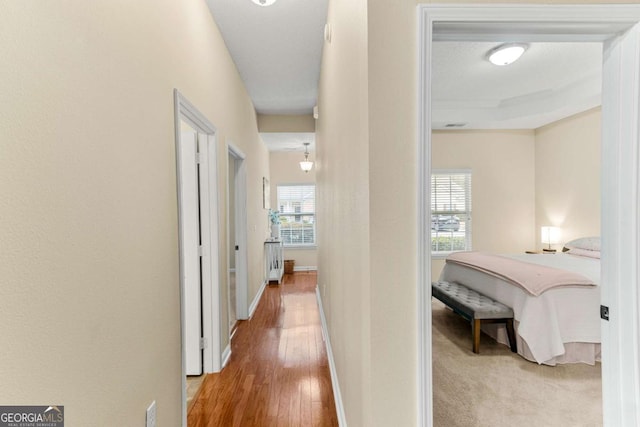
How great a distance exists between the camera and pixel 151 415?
1.43 m

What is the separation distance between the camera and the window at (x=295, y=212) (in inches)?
278

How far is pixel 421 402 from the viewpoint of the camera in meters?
1.06

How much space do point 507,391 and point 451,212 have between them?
3.60m

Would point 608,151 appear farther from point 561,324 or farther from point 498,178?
point 498,178

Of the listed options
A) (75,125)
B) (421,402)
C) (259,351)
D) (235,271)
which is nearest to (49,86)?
(75,125)

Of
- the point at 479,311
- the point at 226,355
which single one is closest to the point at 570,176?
the point at 479,311

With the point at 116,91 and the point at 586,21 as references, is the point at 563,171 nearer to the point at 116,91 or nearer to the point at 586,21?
the point at 586,21

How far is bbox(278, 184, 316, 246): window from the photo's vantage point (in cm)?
706

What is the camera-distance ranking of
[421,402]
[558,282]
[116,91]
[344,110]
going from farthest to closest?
[558,282]
[344,110]
[116,91]
[421,402]

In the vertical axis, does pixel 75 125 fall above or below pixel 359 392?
Answer: above

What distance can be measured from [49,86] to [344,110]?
1.26m

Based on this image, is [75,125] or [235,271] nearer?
[75,125]

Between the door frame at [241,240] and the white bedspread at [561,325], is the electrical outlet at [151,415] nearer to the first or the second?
the door frame at [241,240]

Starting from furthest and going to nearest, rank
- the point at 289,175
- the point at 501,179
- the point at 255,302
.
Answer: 1. the point at 289,175
2. the point at 501,179
3. the point at 255,302
